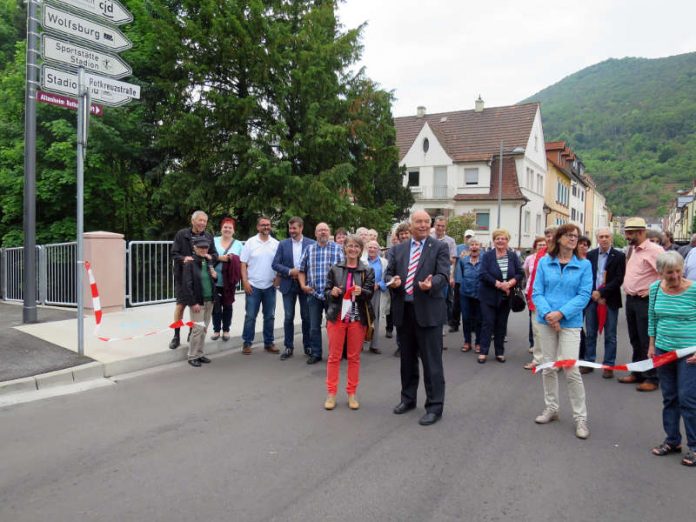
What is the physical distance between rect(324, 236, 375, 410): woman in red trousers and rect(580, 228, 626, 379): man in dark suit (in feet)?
11.3

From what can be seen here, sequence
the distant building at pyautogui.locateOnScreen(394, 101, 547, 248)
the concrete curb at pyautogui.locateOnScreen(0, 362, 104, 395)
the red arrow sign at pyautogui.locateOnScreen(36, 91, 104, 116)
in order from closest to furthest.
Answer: the concrete curb at pyautogui.locateOnScreen(0, 362, 104, 395) → the red arrow sign at pyautogui.locateOnScreen(36, 91, 104, 116) → the distant building at pyautogui.locateOnScreen(394, 101, 547, 248)

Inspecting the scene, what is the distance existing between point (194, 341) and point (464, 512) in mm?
5045

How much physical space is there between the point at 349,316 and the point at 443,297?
103 cm

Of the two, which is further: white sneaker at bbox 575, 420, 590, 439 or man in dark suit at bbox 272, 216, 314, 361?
man in dark suit at bbox 272, 216, 314, 361

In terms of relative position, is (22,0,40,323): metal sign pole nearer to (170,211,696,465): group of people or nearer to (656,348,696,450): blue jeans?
(170,211,696,465): group of people

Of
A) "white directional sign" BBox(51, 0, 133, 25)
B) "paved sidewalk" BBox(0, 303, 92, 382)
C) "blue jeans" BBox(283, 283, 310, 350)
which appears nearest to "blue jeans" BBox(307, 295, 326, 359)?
"blue jeans" BBox(283, 283, 310, 350)

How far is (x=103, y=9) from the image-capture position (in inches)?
301

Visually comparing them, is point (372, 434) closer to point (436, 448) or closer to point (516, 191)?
point (436, 448)

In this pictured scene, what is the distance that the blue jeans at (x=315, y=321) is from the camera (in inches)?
311

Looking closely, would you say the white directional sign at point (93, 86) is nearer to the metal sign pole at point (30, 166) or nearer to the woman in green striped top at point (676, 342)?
the metal sign pole at point (30, 166)

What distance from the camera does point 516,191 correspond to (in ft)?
128

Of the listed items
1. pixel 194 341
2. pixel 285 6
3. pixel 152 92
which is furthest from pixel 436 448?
pixel 285 6

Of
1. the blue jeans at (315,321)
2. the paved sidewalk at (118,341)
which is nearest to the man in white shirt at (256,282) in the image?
the paved sidewalk at (118,341)

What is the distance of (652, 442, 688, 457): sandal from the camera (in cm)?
454
